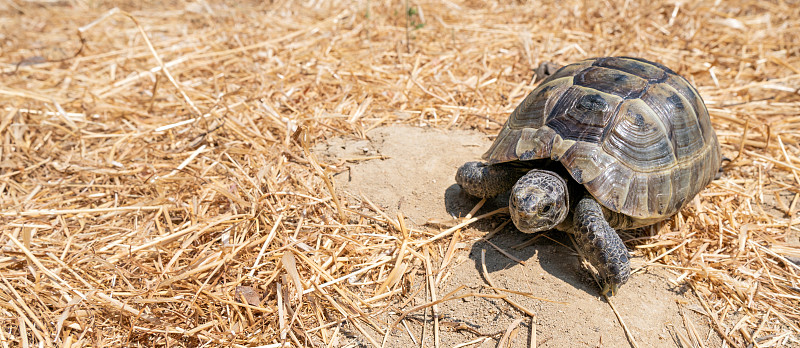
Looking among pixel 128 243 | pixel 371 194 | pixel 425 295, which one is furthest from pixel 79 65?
pixel 425 295

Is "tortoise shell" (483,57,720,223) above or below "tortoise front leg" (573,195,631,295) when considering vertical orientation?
above

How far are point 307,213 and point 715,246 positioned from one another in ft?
8.39

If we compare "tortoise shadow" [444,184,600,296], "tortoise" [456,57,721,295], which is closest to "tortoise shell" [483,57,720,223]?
"tortoise" [456,57,721,295]

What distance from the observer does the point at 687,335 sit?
2.57 meters

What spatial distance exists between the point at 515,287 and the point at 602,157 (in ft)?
2.77

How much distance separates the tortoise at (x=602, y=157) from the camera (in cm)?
266

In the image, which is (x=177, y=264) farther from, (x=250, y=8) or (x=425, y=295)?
(x=250, y=8)

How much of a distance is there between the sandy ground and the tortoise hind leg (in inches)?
7.5

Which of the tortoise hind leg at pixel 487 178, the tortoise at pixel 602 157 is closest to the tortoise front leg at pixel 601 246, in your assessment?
the tortoise at pixel 602 157

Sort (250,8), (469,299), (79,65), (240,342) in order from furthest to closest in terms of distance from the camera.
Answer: (250,8), (79,65), (469,299), (240,342)

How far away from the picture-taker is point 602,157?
2.77 metres

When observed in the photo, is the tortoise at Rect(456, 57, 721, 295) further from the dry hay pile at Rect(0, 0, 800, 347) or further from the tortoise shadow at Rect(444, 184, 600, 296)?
the dry hay pile at Rect(0, 0, 800, 347)

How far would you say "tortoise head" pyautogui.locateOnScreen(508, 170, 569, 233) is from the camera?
2.56m

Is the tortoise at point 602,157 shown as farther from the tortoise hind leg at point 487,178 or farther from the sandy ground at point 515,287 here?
the sandy ground at point 515,287
